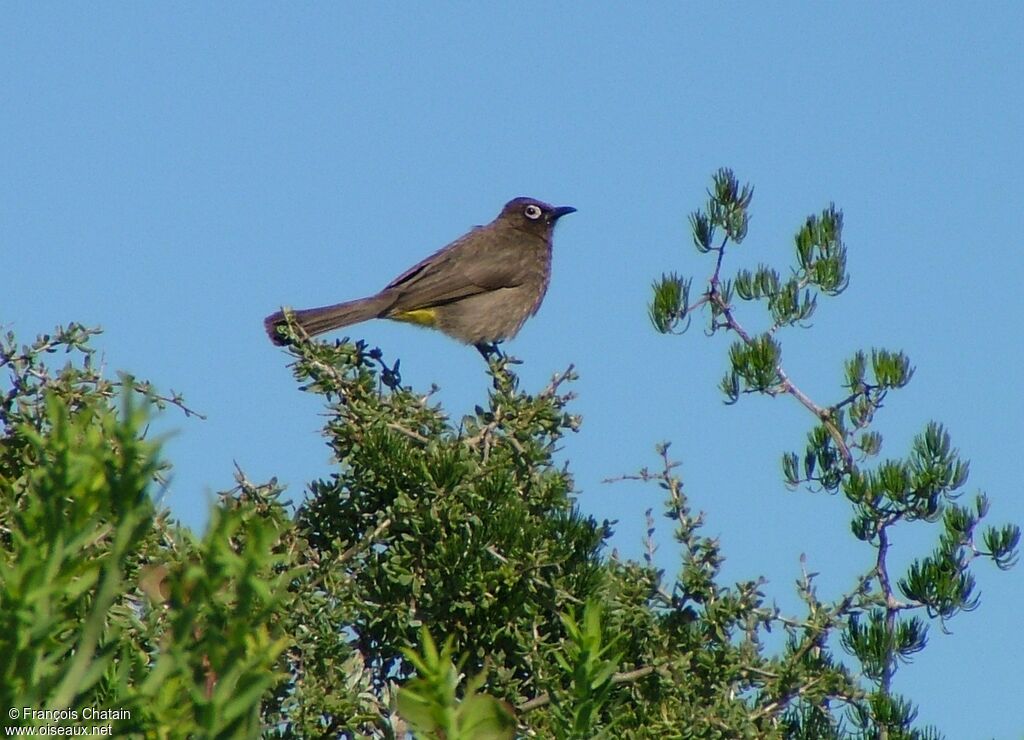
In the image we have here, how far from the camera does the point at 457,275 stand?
11359 millimetres

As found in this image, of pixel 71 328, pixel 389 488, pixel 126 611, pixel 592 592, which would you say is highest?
pixel 71 328

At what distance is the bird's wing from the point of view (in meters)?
10.9

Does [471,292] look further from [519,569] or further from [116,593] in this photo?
[116,593]

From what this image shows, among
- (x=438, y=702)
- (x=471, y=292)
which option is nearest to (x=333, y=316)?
(x=471, y=292)

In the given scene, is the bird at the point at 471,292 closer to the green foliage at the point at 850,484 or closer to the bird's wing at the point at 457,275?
the bird's wing at the point at 457,275

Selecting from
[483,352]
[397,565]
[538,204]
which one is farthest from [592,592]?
[538,204]

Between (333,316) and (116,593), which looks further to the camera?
(333,316)

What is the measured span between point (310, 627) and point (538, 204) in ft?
33.2

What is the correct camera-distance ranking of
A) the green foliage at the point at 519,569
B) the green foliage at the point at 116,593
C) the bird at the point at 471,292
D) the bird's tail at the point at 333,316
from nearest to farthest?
the green foliage at the point at 116,593 → the green foliage at the point at 519,569 → the bird's tail at the point at 333,316 → the bird at the point at 471,292

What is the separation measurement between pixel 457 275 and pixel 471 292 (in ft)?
0.73

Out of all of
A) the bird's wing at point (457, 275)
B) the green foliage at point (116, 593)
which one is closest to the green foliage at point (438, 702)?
the green foliage at point (116, 593)

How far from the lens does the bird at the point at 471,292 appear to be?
10359 mm

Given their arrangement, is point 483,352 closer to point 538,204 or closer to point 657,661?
point 538,204

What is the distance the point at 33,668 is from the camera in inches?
42.5
